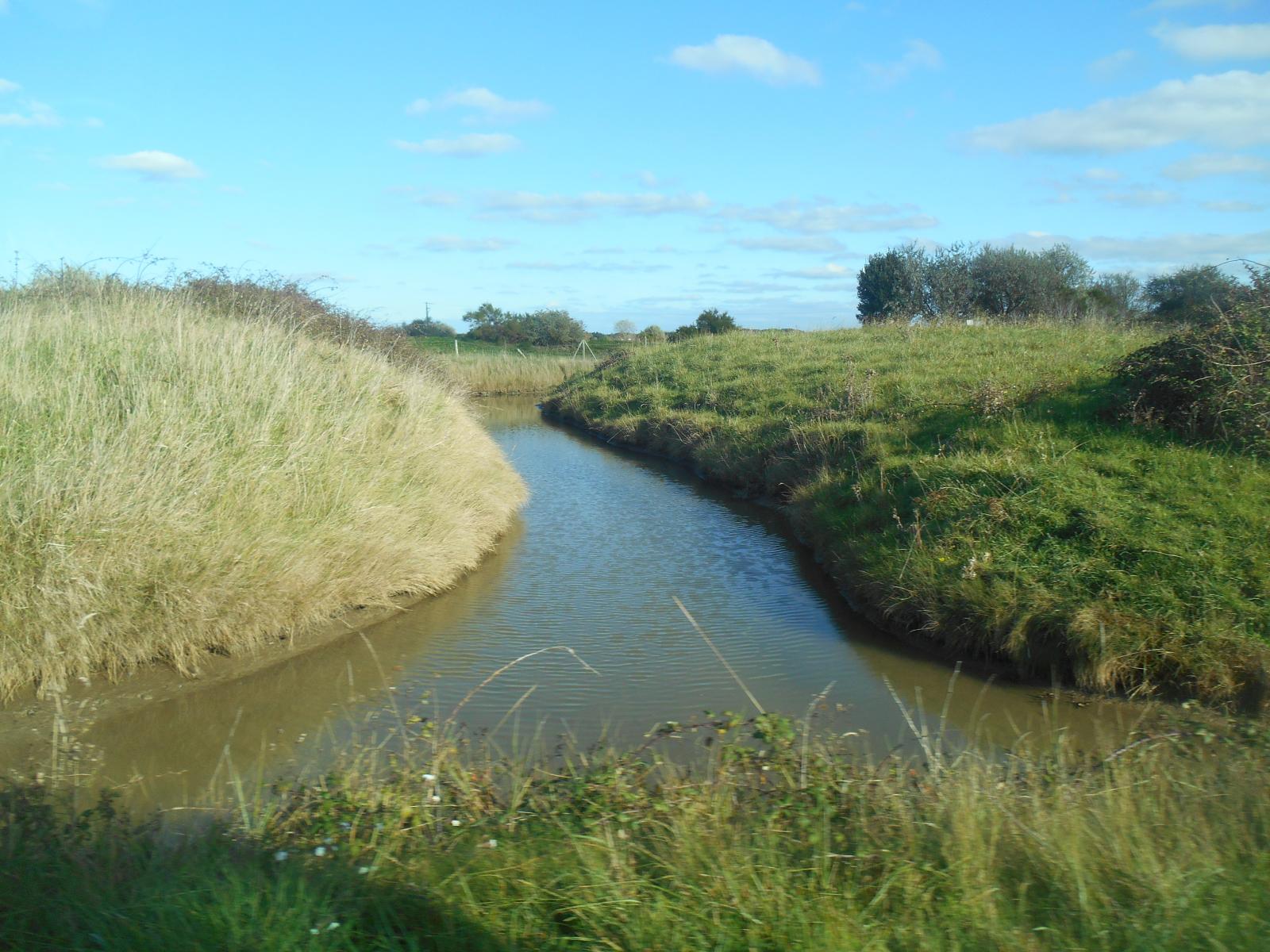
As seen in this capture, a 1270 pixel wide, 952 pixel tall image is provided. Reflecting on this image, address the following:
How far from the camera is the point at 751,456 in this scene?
49.9 feet

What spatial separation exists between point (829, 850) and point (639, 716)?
287 cm

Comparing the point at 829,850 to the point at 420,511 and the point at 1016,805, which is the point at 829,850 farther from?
the point at 420,511

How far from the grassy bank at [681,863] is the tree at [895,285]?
2532cm

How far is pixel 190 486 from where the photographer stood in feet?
23.6

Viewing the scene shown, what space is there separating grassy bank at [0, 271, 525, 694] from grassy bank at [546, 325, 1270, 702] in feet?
14.9

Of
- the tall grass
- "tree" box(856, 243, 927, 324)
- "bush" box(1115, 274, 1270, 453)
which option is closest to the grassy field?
the tall grass

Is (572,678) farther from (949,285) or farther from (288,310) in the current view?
(949,285)

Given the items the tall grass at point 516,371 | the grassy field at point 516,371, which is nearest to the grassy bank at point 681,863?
the grassy field at point 516,371

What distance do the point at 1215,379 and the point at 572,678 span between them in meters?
6.93

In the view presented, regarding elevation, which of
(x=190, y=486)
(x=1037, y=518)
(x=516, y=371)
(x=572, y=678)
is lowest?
(x=572, y=678)

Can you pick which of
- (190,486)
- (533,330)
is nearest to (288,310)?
(190,486)

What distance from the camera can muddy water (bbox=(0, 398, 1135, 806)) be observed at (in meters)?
5.71

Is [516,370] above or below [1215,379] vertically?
above

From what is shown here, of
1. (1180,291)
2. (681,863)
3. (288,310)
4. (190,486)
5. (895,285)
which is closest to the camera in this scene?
(681,863)
